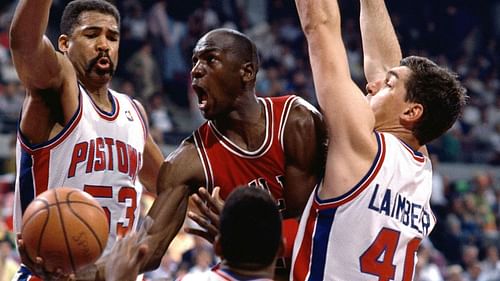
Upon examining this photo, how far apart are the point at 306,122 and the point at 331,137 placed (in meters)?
0.34

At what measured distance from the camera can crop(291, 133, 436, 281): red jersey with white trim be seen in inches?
158

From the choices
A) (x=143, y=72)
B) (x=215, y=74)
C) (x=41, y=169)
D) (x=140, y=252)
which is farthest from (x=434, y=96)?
(x=143, y=72)

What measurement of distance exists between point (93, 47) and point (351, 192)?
1825 mm

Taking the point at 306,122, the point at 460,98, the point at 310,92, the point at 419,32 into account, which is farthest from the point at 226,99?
the point at 419,32

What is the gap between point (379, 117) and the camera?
4.39 m

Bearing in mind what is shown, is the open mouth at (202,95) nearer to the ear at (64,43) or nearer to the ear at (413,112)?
the ear at (413,112)

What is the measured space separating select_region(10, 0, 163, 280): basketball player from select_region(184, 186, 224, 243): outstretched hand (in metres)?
1.09

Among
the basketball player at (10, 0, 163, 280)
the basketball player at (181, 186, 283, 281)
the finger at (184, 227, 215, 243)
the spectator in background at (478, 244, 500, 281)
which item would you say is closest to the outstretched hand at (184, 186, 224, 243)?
the finger at (184, 227, 215, 243)

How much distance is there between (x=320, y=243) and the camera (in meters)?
4.08

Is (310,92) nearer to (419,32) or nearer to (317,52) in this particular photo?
(419,32)

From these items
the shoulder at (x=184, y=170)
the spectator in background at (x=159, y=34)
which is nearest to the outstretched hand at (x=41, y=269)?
the shoulder at (x=184, y=170)

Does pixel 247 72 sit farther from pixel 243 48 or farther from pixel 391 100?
pixel 391 100

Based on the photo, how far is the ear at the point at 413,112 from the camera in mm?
4324

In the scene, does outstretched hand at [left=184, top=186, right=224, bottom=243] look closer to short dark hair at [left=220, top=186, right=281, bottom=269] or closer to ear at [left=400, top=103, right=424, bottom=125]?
short dark hair at [left=220, top=186, right=281, bottom=269]
